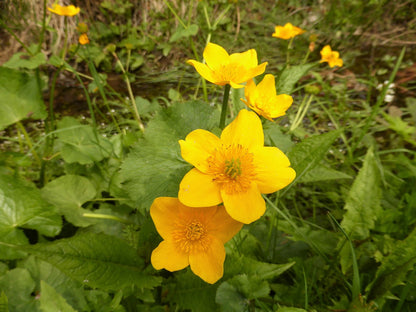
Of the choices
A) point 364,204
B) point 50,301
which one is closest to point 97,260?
point 50,301

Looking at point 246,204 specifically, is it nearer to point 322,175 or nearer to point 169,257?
point 169,257

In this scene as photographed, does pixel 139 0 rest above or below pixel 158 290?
above

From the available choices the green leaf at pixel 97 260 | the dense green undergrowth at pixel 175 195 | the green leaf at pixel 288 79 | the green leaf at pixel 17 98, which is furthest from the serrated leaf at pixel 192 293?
the green leaf at pixel 17 98

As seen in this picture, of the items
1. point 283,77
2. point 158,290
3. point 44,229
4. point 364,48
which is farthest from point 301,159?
point 364,48

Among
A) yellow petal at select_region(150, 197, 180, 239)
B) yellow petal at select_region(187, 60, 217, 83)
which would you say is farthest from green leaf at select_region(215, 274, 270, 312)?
yellow petal at select_region(187, 60, 217, 83)

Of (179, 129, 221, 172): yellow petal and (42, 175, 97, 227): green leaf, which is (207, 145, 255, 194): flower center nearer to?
(179, 129, 221, 172): yellow petal

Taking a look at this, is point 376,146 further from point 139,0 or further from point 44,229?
point 139,0
